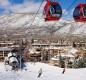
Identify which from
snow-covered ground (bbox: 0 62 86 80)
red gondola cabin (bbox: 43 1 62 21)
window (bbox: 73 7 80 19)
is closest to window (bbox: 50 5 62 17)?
red gondola cabin (bbox: 43 1 62 21)

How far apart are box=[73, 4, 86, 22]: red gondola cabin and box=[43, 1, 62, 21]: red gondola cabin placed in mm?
1084

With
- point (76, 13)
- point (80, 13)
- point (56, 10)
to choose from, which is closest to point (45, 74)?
point (76, 13)

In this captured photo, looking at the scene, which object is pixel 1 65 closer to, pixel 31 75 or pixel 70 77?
pixel 31 75

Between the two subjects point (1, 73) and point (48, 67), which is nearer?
point (1, 73)

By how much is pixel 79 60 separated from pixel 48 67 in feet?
21.3

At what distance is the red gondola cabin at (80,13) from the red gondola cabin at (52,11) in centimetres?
108

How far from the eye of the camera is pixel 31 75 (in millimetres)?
48000

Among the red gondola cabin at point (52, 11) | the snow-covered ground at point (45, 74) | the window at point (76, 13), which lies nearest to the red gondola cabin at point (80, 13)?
the window at point (76, 13)

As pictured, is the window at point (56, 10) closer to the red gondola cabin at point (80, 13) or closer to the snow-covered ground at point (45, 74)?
the red gondola cabin at point (80, 13)

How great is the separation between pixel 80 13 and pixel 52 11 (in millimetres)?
1806

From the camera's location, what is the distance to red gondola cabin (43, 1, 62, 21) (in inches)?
862

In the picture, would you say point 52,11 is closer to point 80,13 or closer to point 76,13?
point 76,13

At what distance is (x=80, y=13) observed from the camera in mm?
21719

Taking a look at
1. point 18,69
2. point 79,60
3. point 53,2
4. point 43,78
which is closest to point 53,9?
point 53,2
